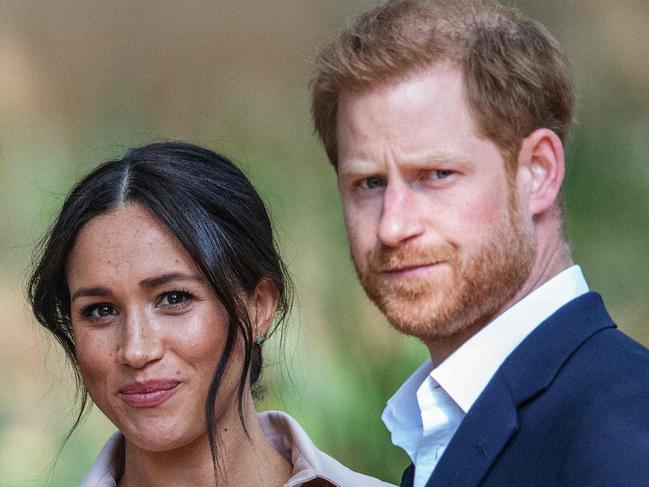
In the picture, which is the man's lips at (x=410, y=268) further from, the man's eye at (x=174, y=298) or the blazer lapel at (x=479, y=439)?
the man's eye at (x=174, y=298)

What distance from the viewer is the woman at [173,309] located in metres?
2.64

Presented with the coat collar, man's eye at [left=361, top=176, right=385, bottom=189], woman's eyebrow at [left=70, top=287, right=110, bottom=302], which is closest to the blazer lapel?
the coat collar

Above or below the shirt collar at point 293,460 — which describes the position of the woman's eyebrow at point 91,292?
above

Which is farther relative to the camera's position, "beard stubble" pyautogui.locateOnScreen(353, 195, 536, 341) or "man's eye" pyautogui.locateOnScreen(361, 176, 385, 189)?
"man's eye" pyautogui.locateOnScreen(361, 176, 385, 189)

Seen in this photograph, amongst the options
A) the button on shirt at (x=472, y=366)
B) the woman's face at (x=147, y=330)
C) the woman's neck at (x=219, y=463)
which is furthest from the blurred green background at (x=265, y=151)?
the button on shirt at (x=472, y=366)

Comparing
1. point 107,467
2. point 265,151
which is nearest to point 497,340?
point 107,467

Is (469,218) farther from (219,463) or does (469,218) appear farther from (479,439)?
(219,463)

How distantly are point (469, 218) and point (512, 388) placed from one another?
27 centimetres

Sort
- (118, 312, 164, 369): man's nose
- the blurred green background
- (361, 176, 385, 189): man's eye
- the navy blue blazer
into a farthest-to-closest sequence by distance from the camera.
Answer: the blurred green background, (118, 312, 164, 369): man's nose, (361, 176, 385, 189): man's eye, the navy blue blazer

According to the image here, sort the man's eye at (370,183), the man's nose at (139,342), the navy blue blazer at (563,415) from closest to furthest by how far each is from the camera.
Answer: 1. the navy blue blazer at (563,415)
2. the man's eye at (370,183)
3. the man's nose at (139,342)

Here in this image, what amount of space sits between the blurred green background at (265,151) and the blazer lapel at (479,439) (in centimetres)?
239

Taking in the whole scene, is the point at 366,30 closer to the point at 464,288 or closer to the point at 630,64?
the point at 464,288

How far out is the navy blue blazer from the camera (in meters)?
1.67

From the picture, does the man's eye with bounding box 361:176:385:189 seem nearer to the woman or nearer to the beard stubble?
the beard stubble
